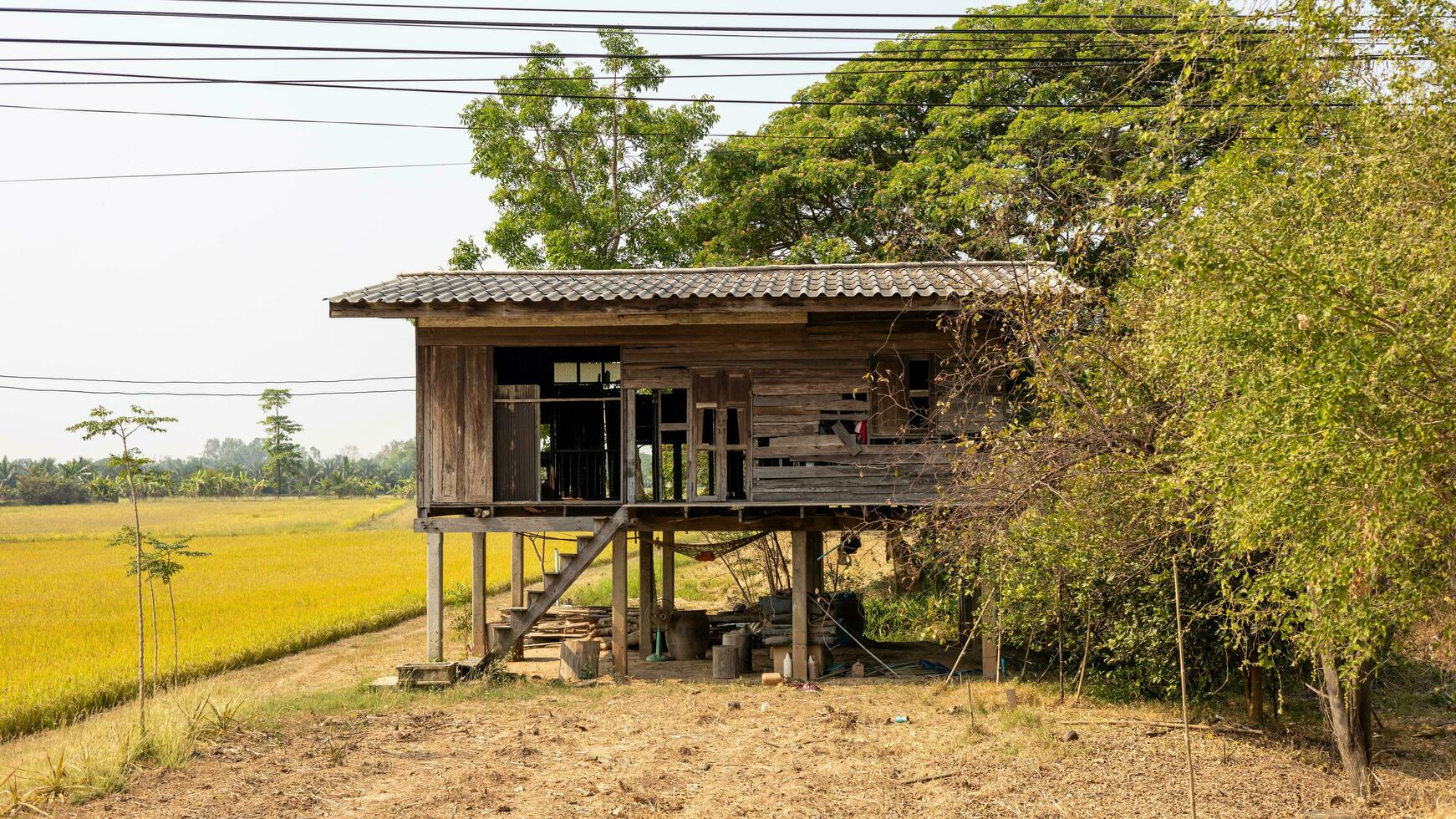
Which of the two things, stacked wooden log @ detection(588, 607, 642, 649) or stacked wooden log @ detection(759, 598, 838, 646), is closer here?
stacked wooden log @ detection(759, 598, 838, 646)

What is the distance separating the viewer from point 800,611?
13.3m

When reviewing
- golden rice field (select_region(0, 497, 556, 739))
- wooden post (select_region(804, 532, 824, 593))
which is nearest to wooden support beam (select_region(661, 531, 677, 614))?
wooden post (select_region(804, 532, 824, 593))

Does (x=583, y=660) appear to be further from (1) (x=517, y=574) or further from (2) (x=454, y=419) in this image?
(1) (x=517, y=574)

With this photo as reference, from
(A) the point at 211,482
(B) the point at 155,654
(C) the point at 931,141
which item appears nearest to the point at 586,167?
(C) the point at 931,141

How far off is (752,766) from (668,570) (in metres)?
8.60

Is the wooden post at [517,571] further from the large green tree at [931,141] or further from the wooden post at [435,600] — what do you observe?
the large green tree at [931,141]

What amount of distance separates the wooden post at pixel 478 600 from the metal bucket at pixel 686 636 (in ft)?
8.52

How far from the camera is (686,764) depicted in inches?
375

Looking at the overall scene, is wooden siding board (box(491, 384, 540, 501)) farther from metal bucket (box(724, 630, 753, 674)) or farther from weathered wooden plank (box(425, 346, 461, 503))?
metal bucket (box(724, 630, 753, 674))

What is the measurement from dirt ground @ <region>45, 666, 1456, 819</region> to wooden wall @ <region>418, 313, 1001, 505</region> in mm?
2597

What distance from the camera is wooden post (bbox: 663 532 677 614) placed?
16969 millimetres

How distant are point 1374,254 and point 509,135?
2085cm

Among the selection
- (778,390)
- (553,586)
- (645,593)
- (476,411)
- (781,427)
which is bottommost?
(645,593)

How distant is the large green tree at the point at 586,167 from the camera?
23.7m
